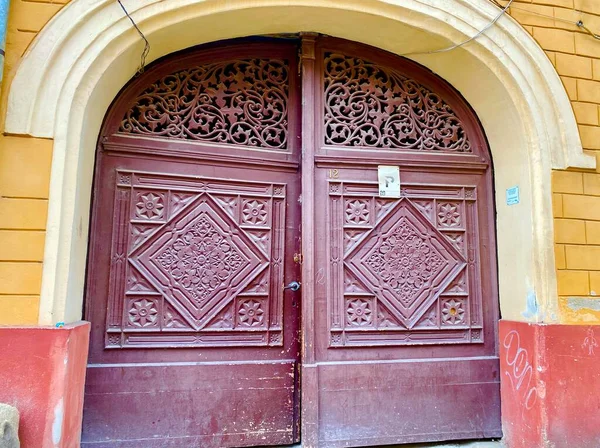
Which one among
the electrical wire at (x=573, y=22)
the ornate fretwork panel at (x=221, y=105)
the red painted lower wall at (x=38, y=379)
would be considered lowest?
the red painted lower wall at (x=38, y=379)

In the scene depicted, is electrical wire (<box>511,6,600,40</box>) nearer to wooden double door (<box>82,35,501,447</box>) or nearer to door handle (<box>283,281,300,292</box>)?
wooden double door (<box>82,35,501,447</box>)

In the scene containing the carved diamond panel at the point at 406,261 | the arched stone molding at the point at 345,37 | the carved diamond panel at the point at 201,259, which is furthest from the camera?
the carved diamond panel at the point at 406,261

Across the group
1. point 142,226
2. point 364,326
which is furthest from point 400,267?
point 142,226

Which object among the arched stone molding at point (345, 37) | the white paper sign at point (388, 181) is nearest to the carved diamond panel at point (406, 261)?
the white paper sign at point (388, 181)

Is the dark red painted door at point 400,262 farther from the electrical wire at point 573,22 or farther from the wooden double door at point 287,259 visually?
the electrical wire at point 573,22

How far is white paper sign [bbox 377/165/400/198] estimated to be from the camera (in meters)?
3.45

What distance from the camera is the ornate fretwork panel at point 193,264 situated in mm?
3076

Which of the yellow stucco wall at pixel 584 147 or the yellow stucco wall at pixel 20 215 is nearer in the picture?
the yellow stucco wall at pixel 20 215

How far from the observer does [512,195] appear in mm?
3426

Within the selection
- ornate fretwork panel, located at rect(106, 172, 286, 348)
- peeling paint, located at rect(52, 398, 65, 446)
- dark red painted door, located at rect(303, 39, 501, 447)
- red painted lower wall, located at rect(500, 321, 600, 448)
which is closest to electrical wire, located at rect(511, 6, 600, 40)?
dark red painted door, located at rect(303, 39, 501, 447)

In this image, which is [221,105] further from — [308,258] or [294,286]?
[294,286]

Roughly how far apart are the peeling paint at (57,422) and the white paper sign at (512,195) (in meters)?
3.29

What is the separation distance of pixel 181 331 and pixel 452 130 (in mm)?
2639

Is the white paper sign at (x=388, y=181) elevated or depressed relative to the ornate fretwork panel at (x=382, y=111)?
depressed
